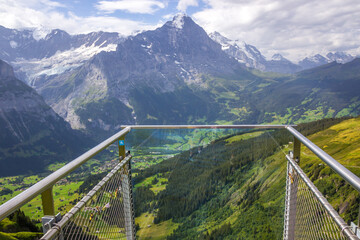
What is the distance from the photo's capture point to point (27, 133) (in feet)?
501

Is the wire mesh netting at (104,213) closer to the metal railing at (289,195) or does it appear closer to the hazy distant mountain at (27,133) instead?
the metal railing at (289,195)

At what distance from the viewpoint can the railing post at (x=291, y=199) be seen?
3.74m

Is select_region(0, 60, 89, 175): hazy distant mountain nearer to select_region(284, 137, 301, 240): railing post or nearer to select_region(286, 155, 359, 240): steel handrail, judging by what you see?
select_region(284, 137, 301, 240): railing post

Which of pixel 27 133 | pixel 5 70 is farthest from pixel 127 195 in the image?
pixel 5 70

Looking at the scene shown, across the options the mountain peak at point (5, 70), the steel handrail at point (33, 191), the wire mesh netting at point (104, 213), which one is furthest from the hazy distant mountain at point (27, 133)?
the steel handrail at point (33, 191)

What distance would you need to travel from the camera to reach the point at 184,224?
484 cm

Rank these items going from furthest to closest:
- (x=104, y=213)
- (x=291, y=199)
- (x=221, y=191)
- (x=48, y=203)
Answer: (x=221, y=191), (x=291, y=199), (x=104, y=213), (x=48, y=203)

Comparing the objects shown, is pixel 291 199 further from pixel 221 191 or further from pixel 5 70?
pixel 5 70

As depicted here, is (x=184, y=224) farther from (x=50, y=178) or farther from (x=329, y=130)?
(x=329, y=130)

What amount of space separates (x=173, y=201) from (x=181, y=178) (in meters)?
0.43

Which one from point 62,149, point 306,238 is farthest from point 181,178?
point 62,149

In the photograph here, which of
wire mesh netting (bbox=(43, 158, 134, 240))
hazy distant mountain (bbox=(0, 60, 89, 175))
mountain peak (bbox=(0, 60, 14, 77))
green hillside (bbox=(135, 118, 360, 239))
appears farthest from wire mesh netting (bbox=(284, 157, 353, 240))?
mountain peak (bbox=(0, 60, 14, 77))

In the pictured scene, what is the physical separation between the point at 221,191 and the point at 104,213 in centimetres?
280

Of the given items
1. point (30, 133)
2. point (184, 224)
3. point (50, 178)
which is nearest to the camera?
point (50, 178)
